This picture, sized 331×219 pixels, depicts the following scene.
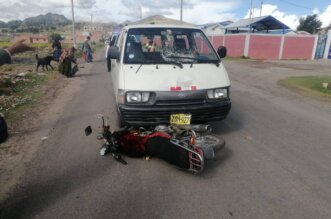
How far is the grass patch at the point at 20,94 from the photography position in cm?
734

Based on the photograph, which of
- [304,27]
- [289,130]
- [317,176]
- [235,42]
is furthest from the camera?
[304,27]

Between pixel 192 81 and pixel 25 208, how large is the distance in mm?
2821

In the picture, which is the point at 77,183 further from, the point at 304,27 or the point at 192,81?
the point at 304,27

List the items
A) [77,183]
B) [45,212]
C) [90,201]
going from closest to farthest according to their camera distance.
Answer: [45,212]
[90,201]
[77,183]

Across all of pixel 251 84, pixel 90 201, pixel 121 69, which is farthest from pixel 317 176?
pixel 251 84

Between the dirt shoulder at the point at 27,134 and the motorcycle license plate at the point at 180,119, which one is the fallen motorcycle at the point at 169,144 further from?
the dirt shoulder at the point at 27,134

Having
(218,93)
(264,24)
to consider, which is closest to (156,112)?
(218,93)

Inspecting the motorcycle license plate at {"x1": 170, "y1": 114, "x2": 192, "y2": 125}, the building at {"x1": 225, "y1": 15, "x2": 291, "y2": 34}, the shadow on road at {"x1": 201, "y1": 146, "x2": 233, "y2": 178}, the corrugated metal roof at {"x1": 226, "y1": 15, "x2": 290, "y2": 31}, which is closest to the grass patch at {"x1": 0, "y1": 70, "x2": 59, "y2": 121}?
the motorcycle license plate at {"x1": 170, "y1": 114, "x2": 192, "y2": 125}

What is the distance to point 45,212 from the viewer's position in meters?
3.15

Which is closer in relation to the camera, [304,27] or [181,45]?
[181,45]

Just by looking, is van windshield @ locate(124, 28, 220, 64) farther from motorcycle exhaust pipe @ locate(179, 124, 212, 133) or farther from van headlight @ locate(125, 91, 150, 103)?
motorcycle exhaust pipe @ locate(179, 124, 212, 133)

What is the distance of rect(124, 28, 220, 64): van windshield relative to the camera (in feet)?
16.7

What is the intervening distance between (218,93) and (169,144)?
1.33m

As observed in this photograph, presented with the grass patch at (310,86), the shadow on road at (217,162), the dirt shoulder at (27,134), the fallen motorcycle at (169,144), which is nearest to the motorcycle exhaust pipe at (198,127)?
the fallen motorcycle at (169,144)
